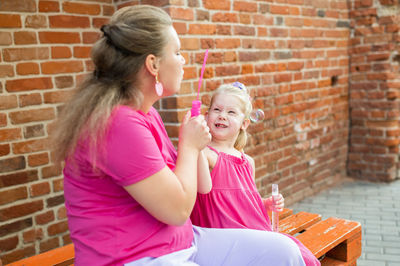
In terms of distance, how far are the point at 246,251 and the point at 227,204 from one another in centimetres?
34

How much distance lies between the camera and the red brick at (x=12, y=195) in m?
2.55

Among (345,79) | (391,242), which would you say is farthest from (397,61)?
(391,242)

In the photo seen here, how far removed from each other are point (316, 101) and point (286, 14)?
1.06 metres

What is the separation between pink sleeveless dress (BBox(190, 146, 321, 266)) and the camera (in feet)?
6.30

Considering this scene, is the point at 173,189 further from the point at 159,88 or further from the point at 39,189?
the point at 39,189

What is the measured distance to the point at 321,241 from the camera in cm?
224

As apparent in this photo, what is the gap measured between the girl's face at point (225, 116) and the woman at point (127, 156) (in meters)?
0.46

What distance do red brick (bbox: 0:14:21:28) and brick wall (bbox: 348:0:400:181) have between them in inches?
153

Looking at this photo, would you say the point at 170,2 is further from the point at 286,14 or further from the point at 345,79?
the point at 345,79

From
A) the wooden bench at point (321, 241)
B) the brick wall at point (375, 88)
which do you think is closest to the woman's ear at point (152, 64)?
the wooden bench at point (321, 241)

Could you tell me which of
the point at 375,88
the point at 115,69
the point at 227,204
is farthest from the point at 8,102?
the point at 375,88

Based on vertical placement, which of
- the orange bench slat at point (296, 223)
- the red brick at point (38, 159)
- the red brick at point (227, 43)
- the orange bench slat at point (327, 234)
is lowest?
the orange bench slat at point (296, 223)

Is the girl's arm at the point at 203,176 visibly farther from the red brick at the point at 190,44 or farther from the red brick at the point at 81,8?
the red brick at the point at 81,8

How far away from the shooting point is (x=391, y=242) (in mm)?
3279
